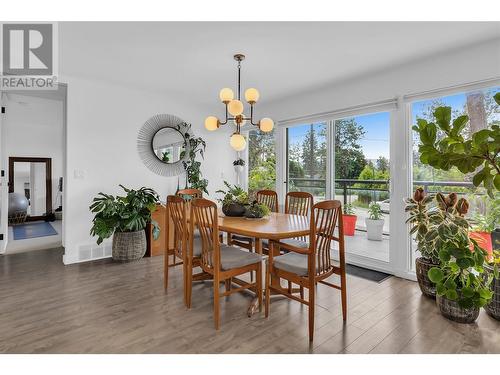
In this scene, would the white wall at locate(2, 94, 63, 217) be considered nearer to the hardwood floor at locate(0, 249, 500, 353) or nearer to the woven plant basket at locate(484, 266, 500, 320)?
the hardwood floor at locate(0, 249, 500, 353)

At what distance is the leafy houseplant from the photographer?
185 inches

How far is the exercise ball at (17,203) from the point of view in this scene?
579cm

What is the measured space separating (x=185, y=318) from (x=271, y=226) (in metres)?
1.02

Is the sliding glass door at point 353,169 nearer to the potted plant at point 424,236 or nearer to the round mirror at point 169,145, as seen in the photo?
the potted plant at point 424,236

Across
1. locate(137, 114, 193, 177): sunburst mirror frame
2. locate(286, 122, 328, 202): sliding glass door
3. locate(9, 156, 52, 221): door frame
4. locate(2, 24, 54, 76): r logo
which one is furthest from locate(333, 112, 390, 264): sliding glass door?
locate(9, 156, 52, 221): door frame

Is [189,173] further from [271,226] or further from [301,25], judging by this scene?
[301,25]

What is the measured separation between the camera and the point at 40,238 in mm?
4883

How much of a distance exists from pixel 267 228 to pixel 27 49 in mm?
2844

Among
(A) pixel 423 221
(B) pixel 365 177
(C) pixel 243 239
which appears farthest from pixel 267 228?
(B) pixel 365 177

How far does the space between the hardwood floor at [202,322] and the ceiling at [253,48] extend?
2376mm

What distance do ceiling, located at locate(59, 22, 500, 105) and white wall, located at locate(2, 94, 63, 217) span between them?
3230mm

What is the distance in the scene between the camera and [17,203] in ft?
19.2

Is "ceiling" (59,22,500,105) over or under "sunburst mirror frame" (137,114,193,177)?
over
